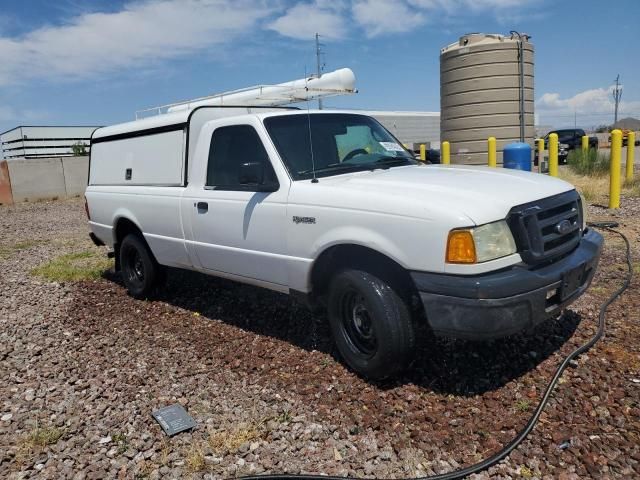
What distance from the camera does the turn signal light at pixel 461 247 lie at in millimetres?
3131

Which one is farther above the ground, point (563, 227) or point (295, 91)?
point (295, 91)

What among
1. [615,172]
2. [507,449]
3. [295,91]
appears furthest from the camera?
[615,172]

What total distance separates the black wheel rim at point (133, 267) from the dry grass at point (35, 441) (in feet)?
9.67

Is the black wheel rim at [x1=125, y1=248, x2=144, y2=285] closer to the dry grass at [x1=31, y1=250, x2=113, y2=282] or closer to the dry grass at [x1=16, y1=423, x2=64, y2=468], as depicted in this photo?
the dry grass at [x1=31, y1=250, x2=113, y2=282]

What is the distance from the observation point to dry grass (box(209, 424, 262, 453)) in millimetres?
3162

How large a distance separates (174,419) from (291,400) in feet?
2.49

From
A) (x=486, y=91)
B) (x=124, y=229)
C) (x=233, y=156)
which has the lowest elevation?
(x=124, y=229)

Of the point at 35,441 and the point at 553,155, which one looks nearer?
the point at 35,441

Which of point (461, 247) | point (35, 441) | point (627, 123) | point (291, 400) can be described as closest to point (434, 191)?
point (461, 247)

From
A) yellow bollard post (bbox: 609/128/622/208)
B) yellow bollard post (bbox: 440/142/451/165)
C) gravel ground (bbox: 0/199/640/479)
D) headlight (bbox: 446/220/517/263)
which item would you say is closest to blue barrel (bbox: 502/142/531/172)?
yellow bollard post (bbox: 609/128/622/208)

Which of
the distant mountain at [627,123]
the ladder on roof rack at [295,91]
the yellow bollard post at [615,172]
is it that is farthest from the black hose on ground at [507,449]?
the distant mountain at [627,123]

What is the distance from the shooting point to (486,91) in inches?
467

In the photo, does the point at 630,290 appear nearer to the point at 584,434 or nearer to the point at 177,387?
the point at 584,434

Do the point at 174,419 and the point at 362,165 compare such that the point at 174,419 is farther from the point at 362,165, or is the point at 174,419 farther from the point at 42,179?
the point at 42,179
